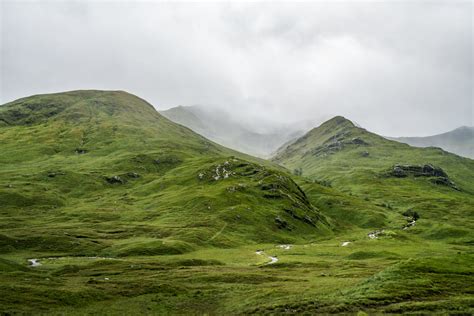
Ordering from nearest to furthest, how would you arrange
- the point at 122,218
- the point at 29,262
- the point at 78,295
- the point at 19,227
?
1. the point at 78,295
2. the point at 29,262
3. the point at 19,227
4. the point at 122,218

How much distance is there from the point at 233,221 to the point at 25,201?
106 meters

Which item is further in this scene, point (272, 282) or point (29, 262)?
point (29, 262)

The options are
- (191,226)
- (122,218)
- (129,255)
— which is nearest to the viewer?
(129,255)

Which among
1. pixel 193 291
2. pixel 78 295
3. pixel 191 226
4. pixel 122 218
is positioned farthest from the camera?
pixel 122 218

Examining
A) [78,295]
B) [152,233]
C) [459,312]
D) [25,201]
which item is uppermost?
[25,201]

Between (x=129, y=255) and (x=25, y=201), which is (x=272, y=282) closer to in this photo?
(x=129, y=255)

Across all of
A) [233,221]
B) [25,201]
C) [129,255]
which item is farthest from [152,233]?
[25,201]

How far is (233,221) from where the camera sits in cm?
19062

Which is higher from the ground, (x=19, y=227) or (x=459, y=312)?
(x=19, y=227)

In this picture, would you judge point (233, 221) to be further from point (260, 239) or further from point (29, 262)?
point (29, 262)

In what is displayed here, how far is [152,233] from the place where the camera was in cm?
15825

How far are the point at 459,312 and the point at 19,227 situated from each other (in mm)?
150143

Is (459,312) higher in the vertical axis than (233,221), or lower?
lower

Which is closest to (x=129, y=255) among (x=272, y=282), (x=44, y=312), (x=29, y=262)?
(x=29, y=262)
